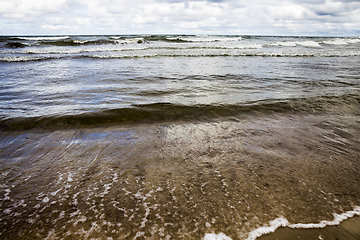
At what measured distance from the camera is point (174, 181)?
2.03 metres

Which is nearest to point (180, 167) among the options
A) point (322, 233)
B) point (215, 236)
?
point (215, 236)

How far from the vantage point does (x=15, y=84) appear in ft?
20.6

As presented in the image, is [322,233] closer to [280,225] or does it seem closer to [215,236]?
[280,225]

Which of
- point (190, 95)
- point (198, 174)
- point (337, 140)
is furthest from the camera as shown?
point (190, 95)

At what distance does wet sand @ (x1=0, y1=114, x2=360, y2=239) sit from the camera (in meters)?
1.55

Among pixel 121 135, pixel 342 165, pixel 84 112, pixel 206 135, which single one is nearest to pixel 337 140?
pixel 342 165

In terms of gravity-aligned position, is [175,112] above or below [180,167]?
above

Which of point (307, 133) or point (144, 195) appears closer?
point (144, 195)

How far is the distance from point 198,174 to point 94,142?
1.72 m

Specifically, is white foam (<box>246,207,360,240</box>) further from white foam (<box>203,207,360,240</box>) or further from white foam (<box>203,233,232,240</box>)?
white foam (<box>203,233,232,240</box>)

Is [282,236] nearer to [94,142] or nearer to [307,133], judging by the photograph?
[307,133]

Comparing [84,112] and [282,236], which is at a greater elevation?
[84,112]

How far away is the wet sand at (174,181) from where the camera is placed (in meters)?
1.55

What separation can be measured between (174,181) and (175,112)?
202cm
